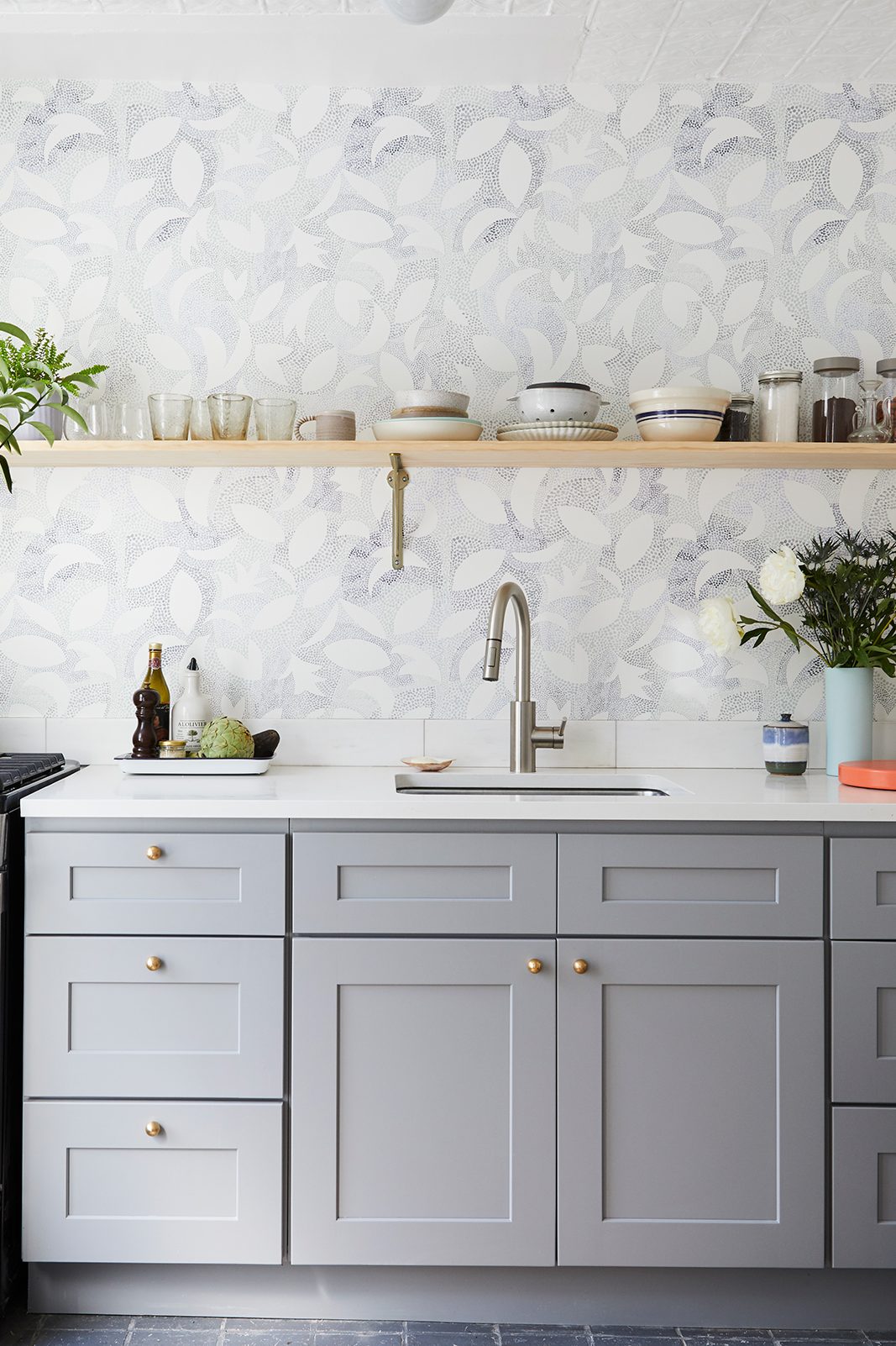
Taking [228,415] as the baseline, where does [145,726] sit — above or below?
below

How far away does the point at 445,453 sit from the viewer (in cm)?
230

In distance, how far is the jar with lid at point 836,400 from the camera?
2406mm

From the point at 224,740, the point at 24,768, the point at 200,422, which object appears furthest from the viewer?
the point at 200,422

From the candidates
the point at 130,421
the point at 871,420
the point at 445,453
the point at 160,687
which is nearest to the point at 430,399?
the point at 445,453

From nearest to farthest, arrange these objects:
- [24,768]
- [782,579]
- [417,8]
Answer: [417,8] → [24,768] → [782,579]

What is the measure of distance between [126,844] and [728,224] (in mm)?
1937

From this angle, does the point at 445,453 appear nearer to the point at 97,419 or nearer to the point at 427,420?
the point at 427,420

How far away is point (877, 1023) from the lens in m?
1.96

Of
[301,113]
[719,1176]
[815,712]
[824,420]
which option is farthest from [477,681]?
[301,113]

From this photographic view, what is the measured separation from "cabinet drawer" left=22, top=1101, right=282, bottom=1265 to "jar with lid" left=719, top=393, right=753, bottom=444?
A: 168 centimetres

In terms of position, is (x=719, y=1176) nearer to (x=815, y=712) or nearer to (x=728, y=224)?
(x=815, y=712)

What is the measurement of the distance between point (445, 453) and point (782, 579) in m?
0.78

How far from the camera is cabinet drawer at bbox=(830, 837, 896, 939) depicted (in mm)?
1961

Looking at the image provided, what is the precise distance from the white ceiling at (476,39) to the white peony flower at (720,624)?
1.21 meters
